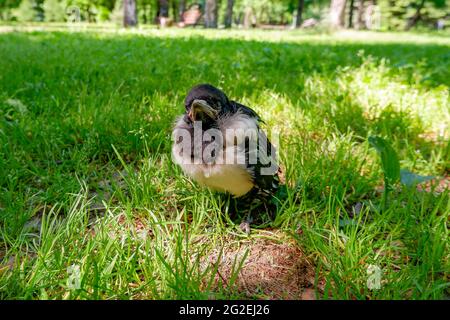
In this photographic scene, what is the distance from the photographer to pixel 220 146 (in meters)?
1.89

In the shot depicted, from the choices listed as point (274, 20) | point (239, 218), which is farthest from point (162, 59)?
point (274, 20)

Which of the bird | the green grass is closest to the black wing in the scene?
the bird

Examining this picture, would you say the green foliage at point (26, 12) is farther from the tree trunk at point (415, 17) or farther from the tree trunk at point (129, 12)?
the tree trunk at point (415, 17)

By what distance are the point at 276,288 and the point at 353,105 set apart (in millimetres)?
2337

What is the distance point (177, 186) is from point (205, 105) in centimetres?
65

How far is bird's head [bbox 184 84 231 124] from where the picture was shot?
1.88 meters

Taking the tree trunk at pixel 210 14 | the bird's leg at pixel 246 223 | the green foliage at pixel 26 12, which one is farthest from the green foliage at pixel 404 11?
the bird's leg at pixel 246 223

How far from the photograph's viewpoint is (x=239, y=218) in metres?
2.17

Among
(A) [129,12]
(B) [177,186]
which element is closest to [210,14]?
(A) [129,12]

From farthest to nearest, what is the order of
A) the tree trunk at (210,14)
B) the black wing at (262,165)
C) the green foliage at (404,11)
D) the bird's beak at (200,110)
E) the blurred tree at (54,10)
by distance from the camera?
the green foliage at (404,11)
the blurred tree at (54,10)
the tree trunk at (210,14)
the black wing at (262,165)
the bird's beak at (200,110)

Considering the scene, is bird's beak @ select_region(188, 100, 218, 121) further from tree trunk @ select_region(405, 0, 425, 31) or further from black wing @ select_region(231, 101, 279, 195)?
tree trunk @ select_region(405, 0, 425, 31)

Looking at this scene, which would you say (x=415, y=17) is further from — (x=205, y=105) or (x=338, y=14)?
(x=205, y=105)

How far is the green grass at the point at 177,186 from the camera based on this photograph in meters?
1.61
